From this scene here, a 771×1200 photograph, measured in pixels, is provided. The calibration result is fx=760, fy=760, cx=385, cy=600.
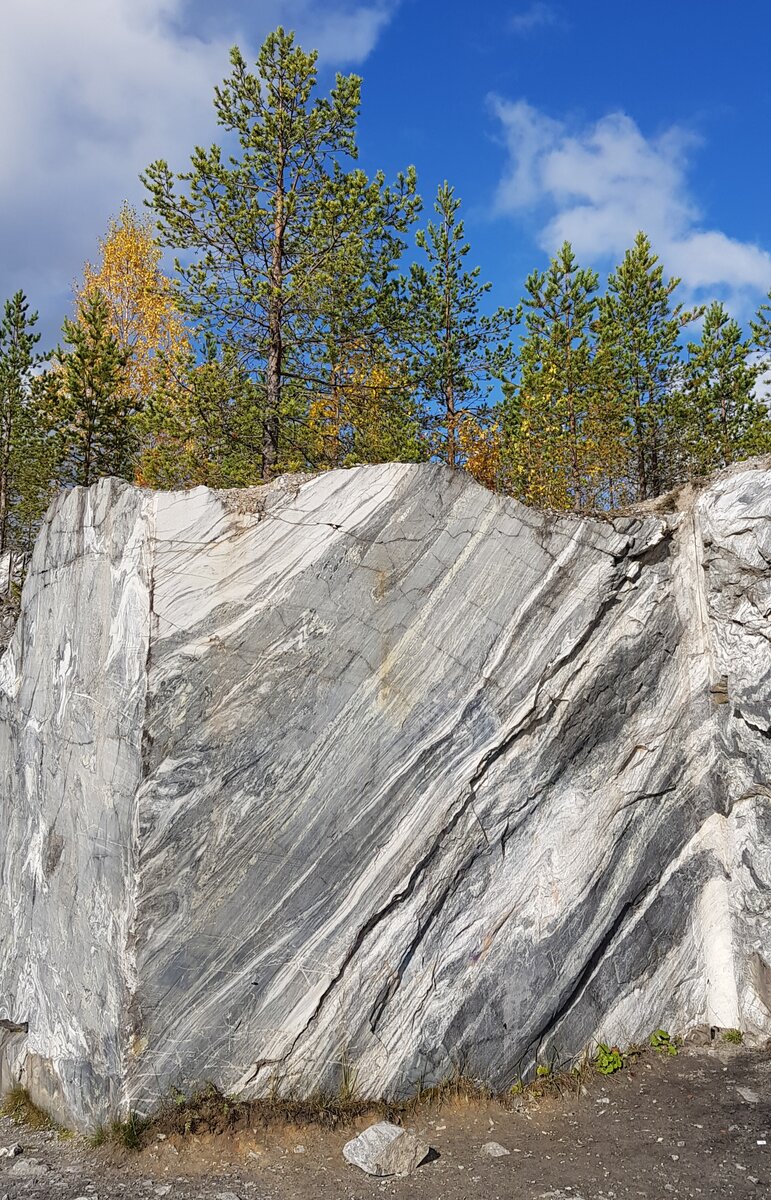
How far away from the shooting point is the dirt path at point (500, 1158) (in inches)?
220

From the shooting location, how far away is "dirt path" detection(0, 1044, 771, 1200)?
558 centimetres

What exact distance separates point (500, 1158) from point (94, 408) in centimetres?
1475

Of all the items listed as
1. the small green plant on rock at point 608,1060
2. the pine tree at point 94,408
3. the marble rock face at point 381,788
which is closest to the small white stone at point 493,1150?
the marble rock face at point 381,788

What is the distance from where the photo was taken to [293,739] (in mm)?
6535

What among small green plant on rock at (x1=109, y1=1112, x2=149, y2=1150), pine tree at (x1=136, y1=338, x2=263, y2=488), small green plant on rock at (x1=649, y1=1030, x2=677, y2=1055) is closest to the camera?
small green plant on rock at (x1=109, y1=1112, x2=149, y2=1150)

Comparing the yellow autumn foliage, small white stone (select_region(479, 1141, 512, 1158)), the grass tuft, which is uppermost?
the yellow autumn foliage

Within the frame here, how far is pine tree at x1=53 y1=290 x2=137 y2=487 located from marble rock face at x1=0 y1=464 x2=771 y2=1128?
8.71 metres

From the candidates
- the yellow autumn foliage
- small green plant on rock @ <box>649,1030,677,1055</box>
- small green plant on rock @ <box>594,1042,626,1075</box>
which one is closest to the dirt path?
small green plant on rock @ <box>594,1042,626,1075</box>

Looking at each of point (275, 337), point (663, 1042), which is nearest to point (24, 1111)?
point (663, 1042)

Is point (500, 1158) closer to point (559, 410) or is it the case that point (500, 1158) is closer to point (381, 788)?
point (381, 788)

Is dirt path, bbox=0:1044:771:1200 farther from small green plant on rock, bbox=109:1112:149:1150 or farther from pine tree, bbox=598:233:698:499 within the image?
pine tree, bbox=598:233:698:499

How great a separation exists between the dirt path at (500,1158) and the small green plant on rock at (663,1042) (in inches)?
20.0

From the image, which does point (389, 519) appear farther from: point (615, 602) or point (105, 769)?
point (105, 769)

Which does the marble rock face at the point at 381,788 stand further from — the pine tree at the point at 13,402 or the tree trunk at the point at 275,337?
the pine tree at the point at 13,402
